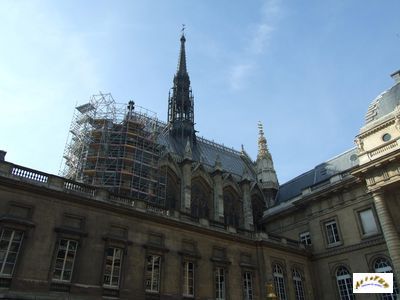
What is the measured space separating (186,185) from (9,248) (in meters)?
17.8

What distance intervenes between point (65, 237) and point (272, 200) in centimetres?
2657

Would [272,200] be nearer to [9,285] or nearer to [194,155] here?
[194,155]

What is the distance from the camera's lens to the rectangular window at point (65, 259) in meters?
17.2

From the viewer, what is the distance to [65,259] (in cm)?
1761

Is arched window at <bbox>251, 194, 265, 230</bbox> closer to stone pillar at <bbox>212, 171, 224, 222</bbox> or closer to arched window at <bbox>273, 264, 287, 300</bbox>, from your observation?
stone pillar at <bbox>212, 171, 224, 222</bbox>

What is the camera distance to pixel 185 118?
147 ft

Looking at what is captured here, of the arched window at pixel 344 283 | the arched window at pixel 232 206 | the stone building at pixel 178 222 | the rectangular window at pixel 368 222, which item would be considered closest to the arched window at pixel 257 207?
the stone building at pixel 178 222

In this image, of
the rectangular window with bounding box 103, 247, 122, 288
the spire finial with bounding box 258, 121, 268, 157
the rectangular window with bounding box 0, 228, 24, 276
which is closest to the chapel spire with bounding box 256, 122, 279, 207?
the spire finial with bounding box 258, 121, 268, 157

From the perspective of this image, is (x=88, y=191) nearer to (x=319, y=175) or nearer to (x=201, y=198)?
(x=201, y=198)

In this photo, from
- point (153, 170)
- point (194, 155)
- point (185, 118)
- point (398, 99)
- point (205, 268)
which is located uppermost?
point (185, 118)

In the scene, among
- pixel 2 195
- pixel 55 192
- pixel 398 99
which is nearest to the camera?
pixel 2 195

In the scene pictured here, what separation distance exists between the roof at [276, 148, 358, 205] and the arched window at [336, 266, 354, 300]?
7051mm

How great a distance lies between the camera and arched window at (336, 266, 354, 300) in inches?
1041

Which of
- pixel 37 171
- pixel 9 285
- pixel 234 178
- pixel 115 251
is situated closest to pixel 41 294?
pixel 9 285
